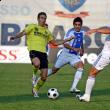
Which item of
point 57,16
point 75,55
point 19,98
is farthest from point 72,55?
point 57,16

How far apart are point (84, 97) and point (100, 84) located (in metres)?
4.81

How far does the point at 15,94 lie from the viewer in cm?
1356

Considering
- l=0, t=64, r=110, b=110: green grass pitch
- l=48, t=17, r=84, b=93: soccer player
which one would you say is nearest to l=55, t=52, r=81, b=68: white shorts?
l=48, t=17, r=84, b=93: soccer player

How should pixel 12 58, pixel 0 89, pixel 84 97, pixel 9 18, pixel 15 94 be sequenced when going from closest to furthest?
pixel 84 97 < pixel 15 94 < pixel 0 89 < pixel 12 58 < pixel 9 18

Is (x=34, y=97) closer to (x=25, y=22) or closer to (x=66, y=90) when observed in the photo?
(x=66, y=90)

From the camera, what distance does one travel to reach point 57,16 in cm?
3022

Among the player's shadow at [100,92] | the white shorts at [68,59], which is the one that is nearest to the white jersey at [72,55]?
the white shorts at [68,59]

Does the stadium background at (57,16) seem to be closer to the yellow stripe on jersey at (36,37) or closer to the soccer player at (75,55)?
the soccer player at (75,55)

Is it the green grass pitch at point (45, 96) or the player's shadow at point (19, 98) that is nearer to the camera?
the green grass pitch at point (45, 96)

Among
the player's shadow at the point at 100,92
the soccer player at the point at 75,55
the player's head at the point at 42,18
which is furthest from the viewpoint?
the soccer player at the point at 75,55

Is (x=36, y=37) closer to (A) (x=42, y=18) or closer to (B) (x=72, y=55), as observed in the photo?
(A) (x=42, y=18)

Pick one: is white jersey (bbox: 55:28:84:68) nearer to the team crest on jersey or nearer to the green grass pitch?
the green grass pitch

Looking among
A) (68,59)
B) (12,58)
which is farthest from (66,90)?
(12,58)

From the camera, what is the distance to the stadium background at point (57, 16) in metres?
29.8
